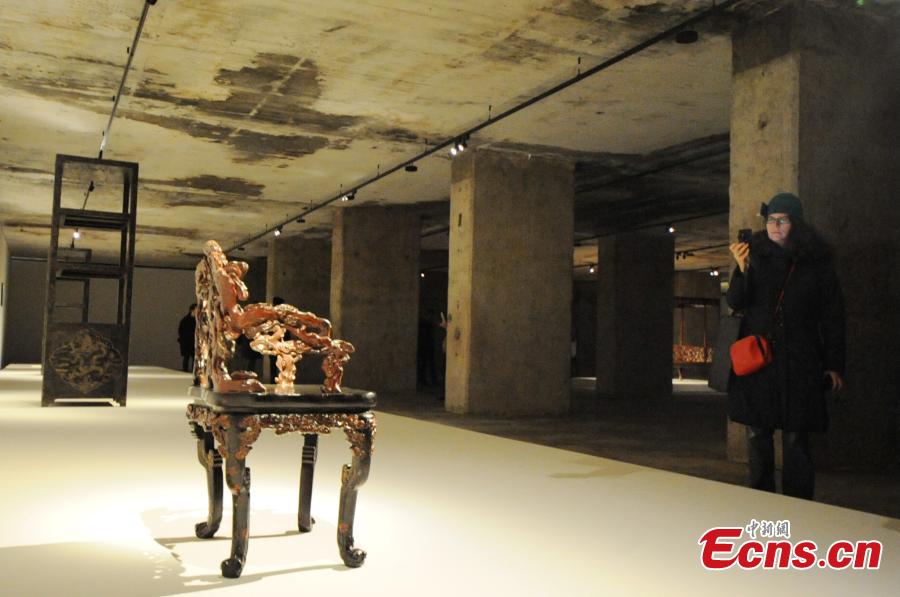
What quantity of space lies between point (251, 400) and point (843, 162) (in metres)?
4.92

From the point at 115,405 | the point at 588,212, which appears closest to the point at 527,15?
the point at 115,405

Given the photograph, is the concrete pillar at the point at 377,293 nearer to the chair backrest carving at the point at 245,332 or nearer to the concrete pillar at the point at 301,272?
the concrete pillar at the point at 301,272

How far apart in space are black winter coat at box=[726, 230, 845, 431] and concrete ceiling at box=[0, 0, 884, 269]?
2.90 m

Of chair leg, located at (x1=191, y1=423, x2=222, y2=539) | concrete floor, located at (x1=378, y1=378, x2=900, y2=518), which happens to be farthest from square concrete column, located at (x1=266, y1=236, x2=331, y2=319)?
chair leg, located at (x1=191, y1=423, x2=222, y2=539)

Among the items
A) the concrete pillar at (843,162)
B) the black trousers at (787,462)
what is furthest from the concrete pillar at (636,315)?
the black trousers at (787,462)

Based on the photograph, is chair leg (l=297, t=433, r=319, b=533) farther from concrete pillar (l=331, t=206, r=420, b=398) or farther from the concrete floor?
concrete pillar (l=331, t=206, r=420, b=398)

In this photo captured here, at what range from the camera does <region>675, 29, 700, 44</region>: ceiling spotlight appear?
6555 millimetres

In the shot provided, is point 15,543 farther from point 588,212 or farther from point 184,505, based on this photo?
point 588,212

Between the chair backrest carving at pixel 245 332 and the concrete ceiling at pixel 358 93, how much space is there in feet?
13.1

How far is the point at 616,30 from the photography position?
6.83m

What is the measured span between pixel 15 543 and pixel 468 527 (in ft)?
5.28

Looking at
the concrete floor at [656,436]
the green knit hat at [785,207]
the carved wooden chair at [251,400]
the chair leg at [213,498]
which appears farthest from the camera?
the concrete floor at [656,436]

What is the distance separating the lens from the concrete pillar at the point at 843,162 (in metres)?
6.01

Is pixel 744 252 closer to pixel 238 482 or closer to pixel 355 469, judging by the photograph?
pixel 355 469
